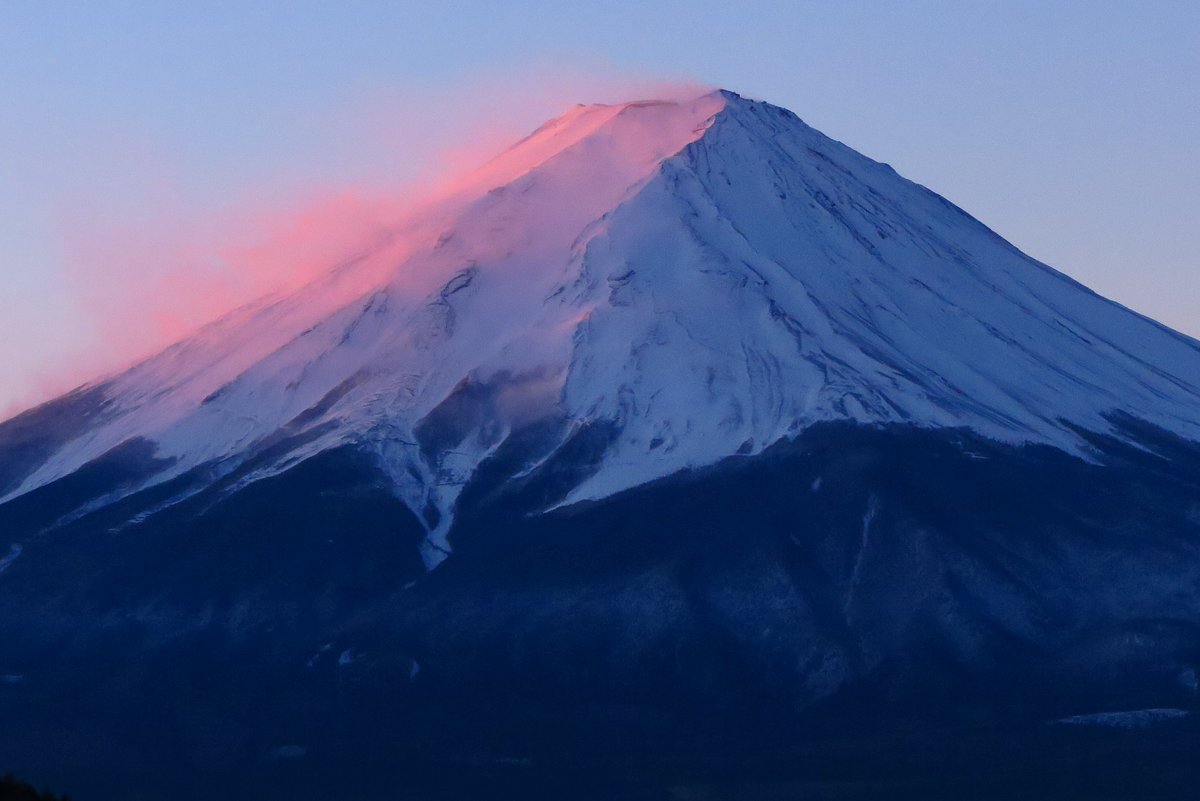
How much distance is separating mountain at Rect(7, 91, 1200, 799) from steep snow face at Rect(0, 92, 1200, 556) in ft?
0.72

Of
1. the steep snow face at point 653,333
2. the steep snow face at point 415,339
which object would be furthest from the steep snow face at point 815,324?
the steep snow face at point 415,339

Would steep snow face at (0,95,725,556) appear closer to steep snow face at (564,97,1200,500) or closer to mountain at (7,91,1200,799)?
mountain at (7,91,1200,799)

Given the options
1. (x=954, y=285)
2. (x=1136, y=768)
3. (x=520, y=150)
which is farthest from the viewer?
(x=520, y=150)

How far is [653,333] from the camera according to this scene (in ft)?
377

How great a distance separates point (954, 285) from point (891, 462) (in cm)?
2089

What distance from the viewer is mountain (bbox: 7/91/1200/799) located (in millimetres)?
97438

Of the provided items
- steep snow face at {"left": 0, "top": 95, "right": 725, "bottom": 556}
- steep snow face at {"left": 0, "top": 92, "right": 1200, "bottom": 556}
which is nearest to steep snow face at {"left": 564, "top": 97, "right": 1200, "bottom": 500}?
steep snow face at {"left": 0, "top": 92, "right": 1200, "bottom": 556}

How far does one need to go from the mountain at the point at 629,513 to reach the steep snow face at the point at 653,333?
0.22 m

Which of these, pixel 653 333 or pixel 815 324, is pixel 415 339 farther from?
pixel 815 324

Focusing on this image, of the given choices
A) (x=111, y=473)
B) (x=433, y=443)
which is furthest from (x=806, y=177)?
(x=111, y=473)

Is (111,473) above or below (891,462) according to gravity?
above

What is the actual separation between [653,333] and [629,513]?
12.3 metres

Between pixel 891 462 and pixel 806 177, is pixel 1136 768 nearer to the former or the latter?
pixel 891 462

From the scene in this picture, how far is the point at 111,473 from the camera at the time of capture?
383ft
